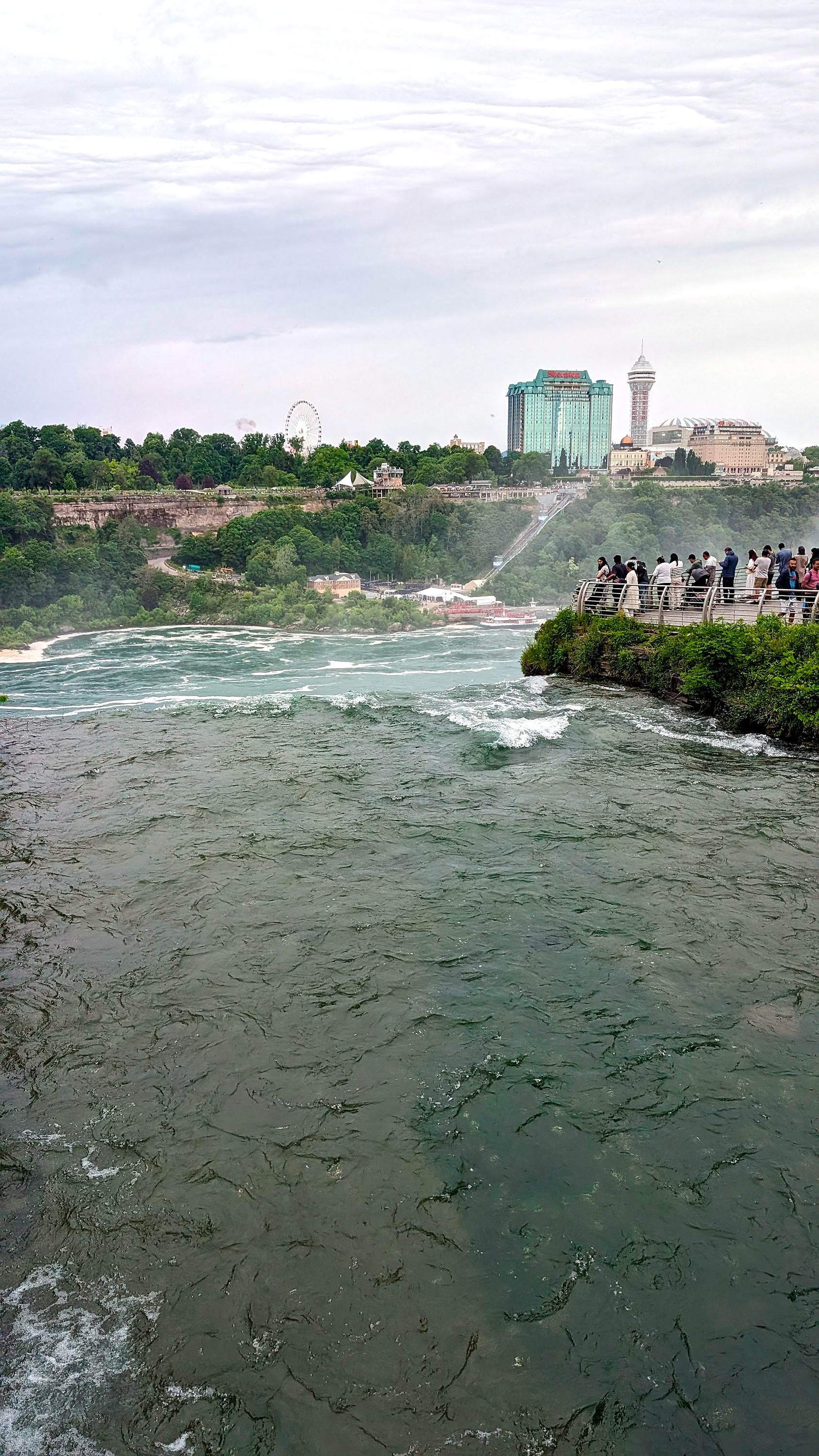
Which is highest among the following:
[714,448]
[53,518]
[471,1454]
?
[714,448]

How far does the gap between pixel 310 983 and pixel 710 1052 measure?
10.4ft

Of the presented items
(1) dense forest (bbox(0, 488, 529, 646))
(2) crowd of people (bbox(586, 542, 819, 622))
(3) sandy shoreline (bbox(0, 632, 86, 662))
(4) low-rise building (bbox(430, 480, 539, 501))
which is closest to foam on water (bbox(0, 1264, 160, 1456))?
(2) crowd of people (bbox(586, 542, 819, 622))

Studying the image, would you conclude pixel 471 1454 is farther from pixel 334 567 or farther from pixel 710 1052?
pixel 334 567

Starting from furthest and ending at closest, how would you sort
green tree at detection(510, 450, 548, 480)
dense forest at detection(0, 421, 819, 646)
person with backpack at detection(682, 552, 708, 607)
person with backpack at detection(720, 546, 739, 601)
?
green tree at detection(510, 450, 548, 480), dense forest at detection(0, 421, 819, 646), person with backpack at detection(682, 552, 708, 607), person with backpack at detection(720, 546, 739, 601)

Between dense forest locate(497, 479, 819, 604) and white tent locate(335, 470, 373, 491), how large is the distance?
918 inches

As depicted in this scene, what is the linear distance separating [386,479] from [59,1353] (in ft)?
356

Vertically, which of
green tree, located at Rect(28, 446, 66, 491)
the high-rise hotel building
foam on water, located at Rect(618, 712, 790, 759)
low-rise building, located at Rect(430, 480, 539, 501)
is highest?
the high-rise hotel building

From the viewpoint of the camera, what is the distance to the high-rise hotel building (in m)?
173

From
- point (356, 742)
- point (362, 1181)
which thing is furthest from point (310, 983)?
point (356, 742)

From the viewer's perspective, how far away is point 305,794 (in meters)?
12.6

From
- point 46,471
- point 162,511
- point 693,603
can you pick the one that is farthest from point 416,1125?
point 46,471

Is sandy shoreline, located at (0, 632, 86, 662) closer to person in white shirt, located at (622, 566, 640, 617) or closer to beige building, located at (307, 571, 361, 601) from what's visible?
beige building, located at (307, 571, 361, 601)

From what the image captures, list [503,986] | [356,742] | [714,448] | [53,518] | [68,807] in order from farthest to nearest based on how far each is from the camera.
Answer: [714,448] < [53,518] < [356,742] < [68,807] < [503,986]

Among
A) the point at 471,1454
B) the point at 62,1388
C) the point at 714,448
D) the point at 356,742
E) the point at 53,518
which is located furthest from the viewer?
the point at 714,448
